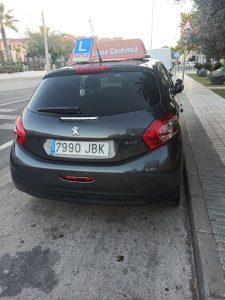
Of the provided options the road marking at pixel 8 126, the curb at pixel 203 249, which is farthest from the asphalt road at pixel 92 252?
the road marking at pixel 8 126

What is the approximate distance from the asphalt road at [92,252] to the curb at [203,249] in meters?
0.11

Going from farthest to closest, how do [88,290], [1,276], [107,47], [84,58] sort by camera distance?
1. [107,47]
2. [84,58]
3. [1,276]
4. [88,290]

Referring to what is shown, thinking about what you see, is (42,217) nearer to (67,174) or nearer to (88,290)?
(67,174)

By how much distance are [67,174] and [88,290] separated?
98 centimetres

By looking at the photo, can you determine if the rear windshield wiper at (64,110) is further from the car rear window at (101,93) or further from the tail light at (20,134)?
the tail light at (20,134)

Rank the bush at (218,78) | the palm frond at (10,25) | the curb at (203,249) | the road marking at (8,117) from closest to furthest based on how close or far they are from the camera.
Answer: the curb at (203,249)
the road marking at (8,117)
the bush at (218,78)
the palm frond at (10,25)

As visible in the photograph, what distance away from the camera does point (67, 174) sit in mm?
2795

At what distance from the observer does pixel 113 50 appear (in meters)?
5.30

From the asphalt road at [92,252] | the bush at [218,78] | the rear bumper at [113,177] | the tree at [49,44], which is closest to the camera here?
the asphalt road at [92,252]

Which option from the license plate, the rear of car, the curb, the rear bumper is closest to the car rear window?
the rear of car

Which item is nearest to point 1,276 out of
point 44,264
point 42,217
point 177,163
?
point 44,264

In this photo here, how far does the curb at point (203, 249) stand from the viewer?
2152mm

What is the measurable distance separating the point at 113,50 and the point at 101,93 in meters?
2.55

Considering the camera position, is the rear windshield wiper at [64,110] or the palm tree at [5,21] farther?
the palm tree at [5,21]
